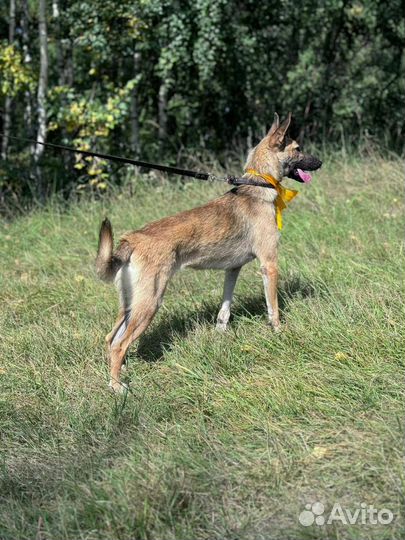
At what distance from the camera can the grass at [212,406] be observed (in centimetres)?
302

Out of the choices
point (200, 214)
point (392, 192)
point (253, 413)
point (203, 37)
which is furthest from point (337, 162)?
point (253, 413)

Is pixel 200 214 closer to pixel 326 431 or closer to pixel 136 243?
pixel 136 243

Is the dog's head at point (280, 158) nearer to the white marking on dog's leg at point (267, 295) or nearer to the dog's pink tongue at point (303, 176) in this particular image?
the dog's pink tongue at point (303, 176)

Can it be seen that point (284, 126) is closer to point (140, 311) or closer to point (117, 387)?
point (140, 311)

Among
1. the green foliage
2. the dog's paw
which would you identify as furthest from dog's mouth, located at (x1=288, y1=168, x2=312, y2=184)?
the green foliage

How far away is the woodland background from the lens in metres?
10.6

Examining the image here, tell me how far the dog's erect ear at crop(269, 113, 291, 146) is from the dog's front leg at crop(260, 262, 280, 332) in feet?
3.35

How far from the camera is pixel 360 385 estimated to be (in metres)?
3.89

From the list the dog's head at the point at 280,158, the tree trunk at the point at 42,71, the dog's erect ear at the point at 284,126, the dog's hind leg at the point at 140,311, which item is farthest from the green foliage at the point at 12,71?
the dog's hind leg at the point at 140,311

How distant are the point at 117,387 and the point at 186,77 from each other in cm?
1202

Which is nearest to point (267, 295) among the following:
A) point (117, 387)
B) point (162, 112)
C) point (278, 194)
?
point (278, 194)

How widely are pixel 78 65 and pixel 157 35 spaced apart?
455 centimetres

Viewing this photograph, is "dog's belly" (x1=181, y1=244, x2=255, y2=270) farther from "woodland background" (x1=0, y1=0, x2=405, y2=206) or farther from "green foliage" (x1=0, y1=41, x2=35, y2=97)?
"green foliage" (x1=0, y1=41, x2=35, y2=97)

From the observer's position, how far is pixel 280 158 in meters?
5.53
